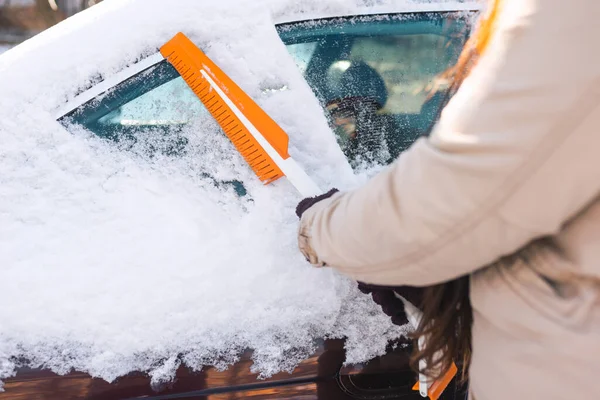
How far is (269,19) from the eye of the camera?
4.56 ft

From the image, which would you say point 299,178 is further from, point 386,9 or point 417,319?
point 386,9

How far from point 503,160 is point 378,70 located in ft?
2.88

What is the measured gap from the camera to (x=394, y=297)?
1.06m

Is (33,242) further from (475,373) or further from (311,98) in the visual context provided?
(475,373)

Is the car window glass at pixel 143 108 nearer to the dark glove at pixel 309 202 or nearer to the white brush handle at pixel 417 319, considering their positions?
the dark glove at pixel 309 202

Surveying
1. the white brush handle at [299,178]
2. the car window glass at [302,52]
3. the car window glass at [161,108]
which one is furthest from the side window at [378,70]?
the car window glass at [161,108]

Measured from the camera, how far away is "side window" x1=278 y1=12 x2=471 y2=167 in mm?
1345

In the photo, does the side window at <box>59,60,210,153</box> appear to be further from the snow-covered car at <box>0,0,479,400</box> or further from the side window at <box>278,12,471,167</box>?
Result: the side window at <box>278,12,471,167</box>

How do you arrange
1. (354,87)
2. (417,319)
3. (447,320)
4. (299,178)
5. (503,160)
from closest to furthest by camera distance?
(503,160) → (447,320) → (417,319) → (299,178) → (354,87)

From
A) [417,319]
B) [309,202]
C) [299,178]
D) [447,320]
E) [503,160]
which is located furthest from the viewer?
[299,178]

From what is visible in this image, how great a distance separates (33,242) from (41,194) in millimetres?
140

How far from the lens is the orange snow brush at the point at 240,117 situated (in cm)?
127

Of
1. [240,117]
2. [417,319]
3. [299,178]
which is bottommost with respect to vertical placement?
[417,319]

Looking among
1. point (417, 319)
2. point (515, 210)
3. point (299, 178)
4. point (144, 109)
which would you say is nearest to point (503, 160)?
point (515, 210)
